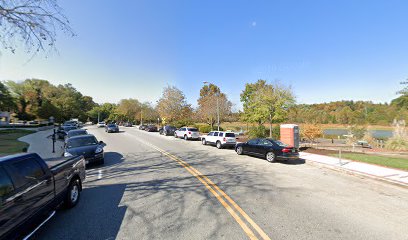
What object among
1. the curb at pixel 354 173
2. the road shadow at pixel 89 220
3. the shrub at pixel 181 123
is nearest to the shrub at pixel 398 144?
the curb at pixel 354 173

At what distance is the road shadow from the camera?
383 cm

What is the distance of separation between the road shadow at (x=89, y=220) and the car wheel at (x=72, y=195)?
132 millimetres

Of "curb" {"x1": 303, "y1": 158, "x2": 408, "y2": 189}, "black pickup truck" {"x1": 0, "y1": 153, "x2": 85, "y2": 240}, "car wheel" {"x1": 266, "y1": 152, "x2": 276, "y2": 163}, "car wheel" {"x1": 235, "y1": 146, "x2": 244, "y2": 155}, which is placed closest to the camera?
"black pickup truck" {"x1": 0, "y1": 153, "x2": 85, "y2": 240}

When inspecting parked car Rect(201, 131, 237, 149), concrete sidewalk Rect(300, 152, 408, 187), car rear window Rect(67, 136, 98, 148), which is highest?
car rear window Rect(67, 136, 98, 148)

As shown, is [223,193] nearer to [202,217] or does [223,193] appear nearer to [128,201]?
[202,217]

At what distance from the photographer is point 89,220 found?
14.4 ft

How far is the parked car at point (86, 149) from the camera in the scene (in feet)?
30.6

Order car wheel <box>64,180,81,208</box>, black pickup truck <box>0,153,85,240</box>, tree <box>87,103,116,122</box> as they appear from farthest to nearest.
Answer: tree <box>87,103,116,122</box>, car wheel <box>64,180,81,208</box>, black pickup truck <box>0,153,85,240</box>

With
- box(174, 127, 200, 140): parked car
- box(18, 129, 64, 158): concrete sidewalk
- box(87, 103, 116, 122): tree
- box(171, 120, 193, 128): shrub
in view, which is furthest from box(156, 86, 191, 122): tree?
box(87, 103, 116, 122): tree

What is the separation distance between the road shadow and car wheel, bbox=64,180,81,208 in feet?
0.43

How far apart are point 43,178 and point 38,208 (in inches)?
23.3

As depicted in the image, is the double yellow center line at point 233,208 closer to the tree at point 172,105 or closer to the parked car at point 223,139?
the parked car at point 223,139

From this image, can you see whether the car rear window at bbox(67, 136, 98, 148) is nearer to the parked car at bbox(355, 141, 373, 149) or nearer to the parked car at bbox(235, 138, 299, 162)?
the parked car at bbox(235, 138, 299, 162)

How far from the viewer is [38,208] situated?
142 inches
